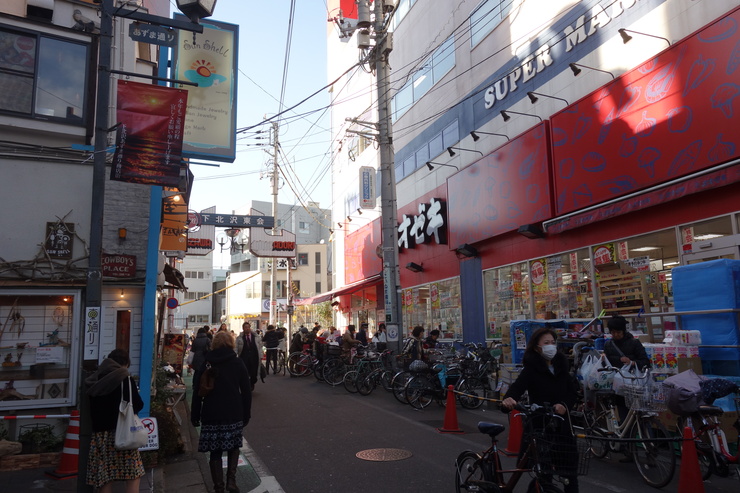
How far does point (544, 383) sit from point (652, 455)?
2481 mm

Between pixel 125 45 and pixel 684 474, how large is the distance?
1098 cm

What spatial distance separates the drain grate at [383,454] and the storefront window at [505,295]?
8390mm

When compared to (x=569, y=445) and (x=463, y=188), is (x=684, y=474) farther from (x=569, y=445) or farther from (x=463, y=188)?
(x=463, y=188)

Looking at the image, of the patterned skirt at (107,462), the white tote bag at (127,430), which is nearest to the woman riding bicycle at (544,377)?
the white tote bag at (127,430)

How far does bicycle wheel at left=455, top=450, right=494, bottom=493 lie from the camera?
4844 millimetres

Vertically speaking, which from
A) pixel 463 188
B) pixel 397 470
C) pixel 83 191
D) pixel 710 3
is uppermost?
pixel 710 3

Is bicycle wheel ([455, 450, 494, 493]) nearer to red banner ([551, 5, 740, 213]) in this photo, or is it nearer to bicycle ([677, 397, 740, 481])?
bicycle ([677, 397, 740, 481])

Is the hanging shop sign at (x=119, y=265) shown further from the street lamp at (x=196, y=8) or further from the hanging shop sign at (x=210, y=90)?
the street lamp at (x=196, y=8)

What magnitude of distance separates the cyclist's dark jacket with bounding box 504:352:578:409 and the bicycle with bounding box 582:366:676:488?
4.04ft

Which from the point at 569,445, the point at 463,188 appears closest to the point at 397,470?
the point at 569,445

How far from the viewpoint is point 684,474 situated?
17.4 feet

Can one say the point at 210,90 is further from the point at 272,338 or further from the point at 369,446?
the point at 272,338

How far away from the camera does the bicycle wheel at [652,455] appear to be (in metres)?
6.23

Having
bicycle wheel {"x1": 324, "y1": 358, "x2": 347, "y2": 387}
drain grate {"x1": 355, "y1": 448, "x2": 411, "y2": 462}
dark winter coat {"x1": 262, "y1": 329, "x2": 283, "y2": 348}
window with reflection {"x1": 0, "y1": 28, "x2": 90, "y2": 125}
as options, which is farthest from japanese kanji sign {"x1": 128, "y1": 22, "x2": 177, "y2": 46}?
dark winter coat {"x1": 262, "y1": 329, "x2": 283, "y2": 348}
